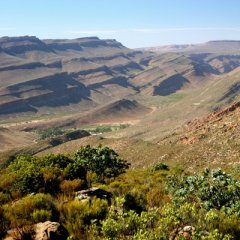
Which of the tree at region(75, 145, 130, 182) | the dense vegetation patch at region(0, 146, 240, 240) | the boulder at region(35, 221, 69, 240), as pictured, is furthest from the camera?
the tree at region(75, 145, 130, 182)

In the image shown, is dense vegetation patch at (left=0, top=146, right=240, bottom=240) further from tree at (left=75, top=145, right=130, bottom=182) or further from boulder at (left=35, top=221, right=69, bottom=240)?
tree at (left=75, top=145, right=130, bottom=182)

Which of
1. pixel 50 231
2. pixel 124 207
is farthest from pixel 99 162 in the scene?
pixel 50 231

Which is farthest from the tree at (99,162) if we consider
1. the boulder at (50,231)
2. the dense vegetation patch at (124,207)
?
the boulder at (50,231)

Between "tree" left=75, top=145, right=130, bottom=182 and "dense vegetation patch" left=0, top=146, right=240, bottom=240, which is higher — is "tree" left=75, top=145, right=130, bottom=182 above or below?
below

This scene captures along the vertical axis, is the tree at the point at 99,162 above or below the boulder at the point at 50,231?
below

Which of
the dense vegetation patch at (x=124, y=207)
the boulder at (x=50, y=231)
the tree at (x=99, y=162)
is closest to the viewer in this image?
the dense vegetation patch at (x=124, y=207)

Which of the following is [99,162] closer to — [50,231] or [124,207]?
[124,207]

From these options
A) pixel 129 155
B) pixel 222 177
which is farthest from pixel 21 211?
pixel 129 155

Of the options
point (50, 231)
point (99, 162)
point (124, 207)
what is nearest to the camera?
point (50, 231)

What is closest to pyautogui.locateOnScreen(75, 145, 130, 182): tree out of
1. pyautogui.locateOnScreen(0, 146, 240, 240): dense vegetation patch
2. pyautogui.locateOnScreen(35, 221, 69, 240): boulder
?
pyautogui.locateOnScreen(0, 146, 240, 240): dense vegetation patch

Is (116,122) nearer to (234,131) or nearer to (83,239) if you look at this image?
(234,131)

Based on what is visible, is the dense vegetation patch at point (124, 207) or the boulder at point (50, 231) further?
the boulder at point (50, 231)

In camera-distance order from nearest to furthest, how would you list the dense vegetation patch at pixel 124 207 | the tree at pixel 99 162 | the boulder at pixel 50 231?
1. the dense vegetation patch at pixel 124 207
2. the boulder at pixel 50 231
3. the tree at pixel 99 162

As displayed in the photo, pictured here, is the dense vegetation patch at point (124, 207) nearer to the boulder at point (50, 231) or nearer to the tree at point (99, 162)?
the boulder at point (50, 231)
